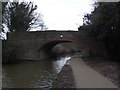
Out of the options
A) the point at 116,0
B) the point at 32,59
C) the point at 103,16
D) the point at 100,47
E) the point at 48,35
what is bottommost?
the point at 32,59

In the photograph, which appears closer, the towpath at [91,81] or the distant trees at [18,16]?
the towpath at [91,81]

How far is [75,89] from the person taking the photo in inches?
260

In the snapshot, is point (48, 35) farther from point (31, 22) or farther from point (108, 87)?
point (108, 87)

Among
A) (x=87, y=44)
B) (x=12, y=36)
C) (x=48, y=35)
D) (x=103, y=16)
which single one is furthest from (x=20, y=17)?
(x=103, y=16)

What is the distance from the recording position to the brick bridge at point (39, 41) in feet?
83.1

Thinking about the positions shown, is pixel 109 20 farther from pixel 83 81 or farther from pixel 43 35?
pixel 43 35

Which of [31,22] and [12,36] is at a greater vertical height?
[31,22]

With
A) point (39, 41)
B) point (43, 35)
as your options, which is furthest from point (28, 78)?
point (43, 35)

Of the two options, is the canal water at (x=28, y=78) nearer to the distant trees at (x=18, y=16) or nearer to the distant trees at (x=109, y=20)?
the distant trees at (x=109, y=20)

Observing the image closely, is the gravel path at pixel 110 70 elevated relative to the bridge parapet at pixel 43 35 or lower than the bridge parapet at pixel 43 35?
lower

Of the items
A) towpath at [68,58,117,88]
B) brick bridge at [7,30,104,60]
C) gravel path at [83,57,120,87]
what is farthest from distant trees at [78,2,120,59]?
brick bridge at [7,30,104,60]

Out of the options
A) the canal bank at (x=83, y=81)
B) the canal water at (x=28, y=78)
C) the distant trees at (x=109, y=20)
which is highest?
the distant trees at (x=109, y=20)

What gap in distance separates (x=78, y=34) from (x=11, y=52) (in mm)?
9853

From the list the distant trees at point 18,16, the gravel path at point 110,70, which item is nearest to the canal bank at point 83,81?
the gravel path at point 110,70
